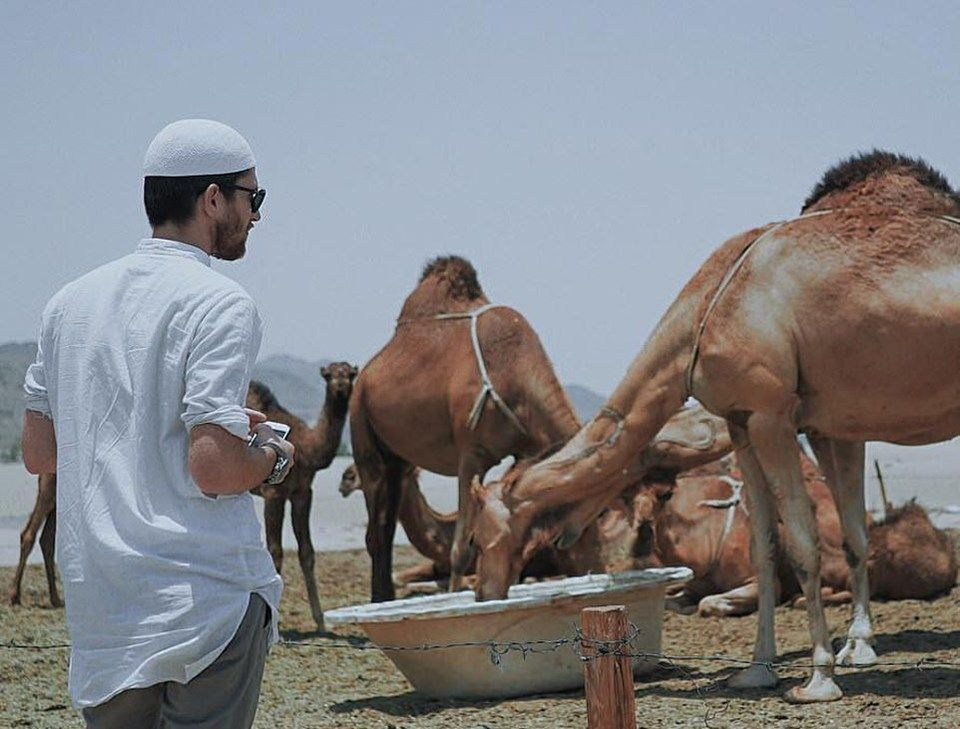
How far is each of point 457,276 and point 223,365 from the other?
8.88 metres

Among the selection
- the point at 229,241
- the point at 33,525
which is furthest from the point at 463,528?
the point at 229,241

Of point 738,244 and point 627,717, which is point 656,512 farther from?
point 627,717

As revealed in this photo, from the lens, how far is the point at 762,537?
8391 mm

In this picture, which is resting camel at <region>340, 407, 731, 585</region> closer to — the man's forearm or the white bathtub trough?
the white bathtub trough

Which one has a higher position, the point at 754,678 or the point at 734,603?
the point at 754,678

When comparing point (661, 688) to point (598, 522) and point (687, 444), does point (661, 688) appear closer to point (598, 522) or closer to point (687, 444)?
point (687, 444)

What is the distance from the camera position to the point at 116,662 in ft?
10.8

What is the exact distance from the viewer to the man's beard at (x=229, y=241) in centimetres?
352

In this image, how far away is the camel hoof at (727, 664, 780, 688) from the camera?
7855 millimetres

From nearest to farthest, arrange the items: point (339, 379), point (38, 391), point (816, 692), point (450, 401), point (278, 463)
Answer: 1. point (278, 463)
2. point (38, 391)
3. point (816, 692)
4. point (450, 401)
5. point (339, 379)

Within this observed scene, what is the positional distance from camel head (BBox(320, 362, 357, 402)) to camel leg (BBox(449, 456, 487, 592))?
1121 millimetres

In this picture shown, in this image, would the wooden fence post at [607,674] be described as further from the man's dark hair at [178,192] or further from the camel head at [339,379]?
the camel head at [339,379]

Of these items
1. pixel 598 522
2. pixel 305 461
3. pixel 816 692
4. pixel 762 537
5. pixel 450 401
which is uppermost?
pixel 450 401

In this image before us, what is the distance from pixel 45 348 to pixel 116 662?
2.39 feet
